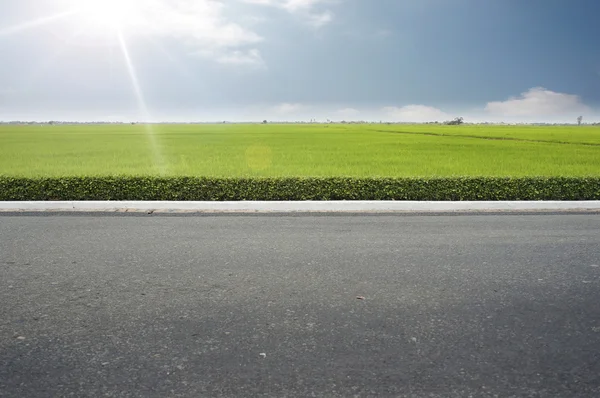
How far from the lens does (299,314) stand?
17.6 ft

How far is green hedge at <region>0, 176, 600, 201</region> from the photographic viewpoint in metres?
14.3

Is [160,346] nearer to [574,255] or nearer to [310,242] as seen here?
[310,242]

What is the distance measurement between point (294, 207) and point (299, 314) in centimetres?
722

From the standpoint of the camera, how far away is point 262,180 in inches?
565

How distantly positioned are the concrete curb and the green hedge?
3.88 ft

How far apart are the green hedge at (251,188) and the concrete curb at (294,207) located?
1.18 m

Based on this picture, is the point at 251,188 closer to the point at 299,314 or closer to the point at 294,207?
the point at 294,207

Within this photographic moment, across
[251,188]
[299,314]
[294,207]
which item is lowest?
[299,314]

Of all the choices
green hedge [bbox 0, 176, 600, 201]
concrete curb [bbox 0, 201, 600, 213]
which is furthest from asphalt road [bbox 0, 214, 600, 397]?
green hedge [bbox 0, 176, 600, 201]

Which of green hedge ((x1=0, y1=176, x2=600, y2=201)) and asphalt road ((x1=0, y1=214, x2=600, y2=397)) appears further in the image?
green hedge ((x1=0, y1=176, x2=600, y2=201))

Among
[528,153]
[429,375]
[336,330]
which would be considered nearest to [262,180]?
[336,330]

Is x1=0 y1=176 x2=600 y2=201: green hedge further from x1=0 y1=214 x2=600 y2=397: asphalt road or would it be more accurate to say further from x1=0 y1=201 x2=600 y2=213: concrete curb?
x1=0 y1=214 x2=600 y2=397: asphalt road

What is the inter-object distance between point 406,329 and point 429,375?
36.7 inches

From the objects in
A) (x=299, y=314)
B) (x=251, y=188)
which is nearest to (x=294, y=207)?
(x=251, y=188)
